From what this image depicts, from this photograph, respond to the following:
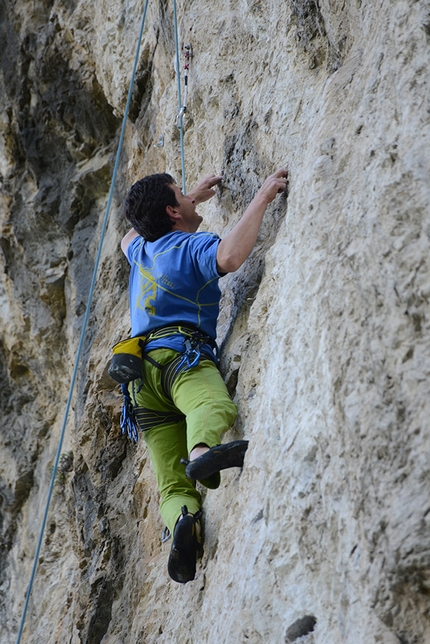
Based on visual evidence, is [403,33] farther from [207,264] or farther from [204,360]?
[204,360]

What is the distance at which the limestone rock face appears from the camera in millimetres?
2590

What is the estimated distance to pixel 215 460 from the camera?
130 inches

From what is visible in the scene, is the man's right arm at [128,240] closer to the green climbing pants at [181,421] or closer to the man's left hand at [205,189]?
the man's left hand at [205,189]

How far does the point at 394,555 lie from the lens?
2369mm

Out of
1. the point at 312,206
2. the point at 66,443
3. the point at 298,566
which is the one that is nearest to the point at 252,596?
the point at 298,566

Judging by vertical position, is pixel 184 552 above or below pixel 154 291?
below

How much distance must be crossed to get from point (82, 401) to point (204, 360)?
7.42 ft

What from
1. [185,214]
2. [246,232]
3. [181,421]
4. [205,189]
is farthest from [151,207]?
[181,421]

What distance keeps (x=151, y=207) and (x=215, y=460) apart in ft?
5.34

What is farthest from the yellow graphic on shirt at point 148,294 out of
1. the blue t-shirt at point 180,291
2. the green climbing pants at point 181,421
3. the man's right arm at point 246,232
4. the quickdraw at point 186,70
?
the quickdraw at point 186,70

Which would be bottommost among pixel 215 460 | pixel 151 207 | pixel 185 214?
pixel 215 460

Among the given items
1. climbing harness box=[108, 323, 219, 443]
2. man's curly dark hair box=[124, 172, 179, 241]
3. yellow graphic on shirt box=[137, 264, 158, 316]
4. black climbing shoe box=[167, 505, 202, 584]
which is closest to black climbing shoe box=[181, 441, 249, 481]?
black climbing shoe box=[167, 505, 202, 584]

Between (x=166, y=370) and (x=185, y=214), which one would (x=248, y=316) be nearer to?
(x=166, y=370)

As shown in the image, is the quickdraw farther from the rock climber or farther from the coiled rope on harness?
the coiled rope on harness
